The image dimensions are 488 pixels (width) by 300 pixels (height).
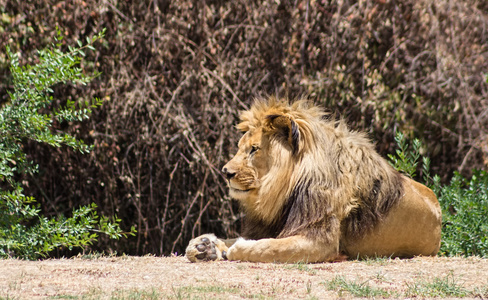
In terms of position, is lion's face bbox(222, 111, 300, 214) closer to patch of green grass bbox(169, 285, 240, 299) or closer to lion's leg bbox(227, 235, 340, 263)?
lion's leg bbox(227, 235, 340, 263)

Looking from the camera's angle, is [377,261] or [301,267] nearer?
[301,267]

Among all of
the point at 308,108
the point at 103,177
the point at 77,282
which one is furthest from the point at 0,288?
the point at 103,177

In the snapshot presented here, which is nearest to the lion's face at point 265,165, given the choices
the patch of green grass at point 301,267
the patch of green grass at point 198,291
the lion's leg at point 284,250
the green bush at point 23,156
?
the lion's leg at point 284,250

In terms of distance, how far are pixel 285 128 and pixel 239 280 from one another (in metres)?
1.50

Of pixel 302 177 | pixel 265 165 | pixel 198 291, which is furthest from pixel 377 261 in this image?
pixel 198 291

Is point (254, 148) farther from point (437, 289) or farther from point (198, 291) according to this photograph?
point (437, 289)

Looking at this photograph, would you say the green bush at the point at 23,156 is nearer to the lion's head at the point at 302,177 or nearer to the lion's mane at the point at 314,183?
the lion's head at the point at 302,177

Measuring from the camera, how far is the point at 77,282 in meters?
3.52

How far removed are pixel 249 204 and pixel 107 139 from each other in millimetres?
3256

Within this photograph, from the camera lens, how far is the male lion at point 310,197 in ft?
14.4

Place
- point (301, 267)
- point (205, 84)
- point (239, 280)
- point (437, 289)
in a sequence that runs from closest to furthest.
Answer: point (437, 289)
point (239, 280)
point (301, 267)
point (205, 84)

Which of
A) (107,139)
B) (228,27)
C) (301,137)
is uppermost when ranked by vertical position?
(228,27)

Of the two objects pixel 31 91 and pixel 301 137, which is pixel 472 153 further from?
pixel 31 91

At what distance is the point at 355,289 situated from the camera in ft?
10.9
